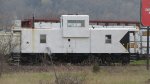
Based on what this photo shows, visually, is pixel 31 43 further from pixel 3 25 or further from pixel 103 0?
pixel 103 0

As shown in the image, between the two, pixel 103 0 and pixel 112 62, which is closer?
pixel 112 62

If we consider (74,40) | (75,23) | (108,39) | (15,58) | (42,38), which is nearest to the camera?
(15,58)

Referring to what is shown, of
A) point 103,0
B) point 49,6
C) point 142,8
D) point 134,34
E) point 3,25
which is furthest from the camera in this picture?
point 103,0

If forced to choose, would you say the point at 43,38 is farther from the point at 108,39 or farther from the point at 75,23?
the point at 108,39

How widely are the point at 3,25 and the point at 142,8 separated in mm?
13828

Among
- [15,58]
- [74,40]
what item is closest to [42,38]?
[74,40]

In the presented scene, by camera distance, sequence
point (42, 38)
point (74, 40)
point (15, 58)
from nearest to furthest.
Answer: point (15, 58) < point (74, 40) < point (42, 38)

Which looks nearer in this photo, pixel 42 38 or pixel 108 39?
pixel 42 38

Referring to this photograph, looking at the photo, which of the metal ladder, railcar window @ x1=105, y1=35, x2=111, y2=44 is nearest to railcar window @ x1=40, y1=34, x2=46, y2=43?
the metal ladder

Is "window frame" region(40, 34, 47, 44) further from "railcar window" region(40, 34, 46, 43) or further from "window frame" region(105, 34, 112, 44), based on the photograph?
"window frame" region(105, 34, 112, 44)

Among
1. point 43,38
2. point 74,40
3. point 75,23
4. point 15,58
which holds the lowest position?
point 15,58

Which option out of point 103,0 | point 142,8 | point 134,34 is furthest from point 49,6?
point 142,8

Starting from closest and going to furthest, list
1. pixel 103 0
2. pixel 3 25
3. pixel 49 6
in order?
pixel 3 25
pixel 49 6
pixel 103 0

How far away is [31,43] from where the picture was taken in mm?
35188
